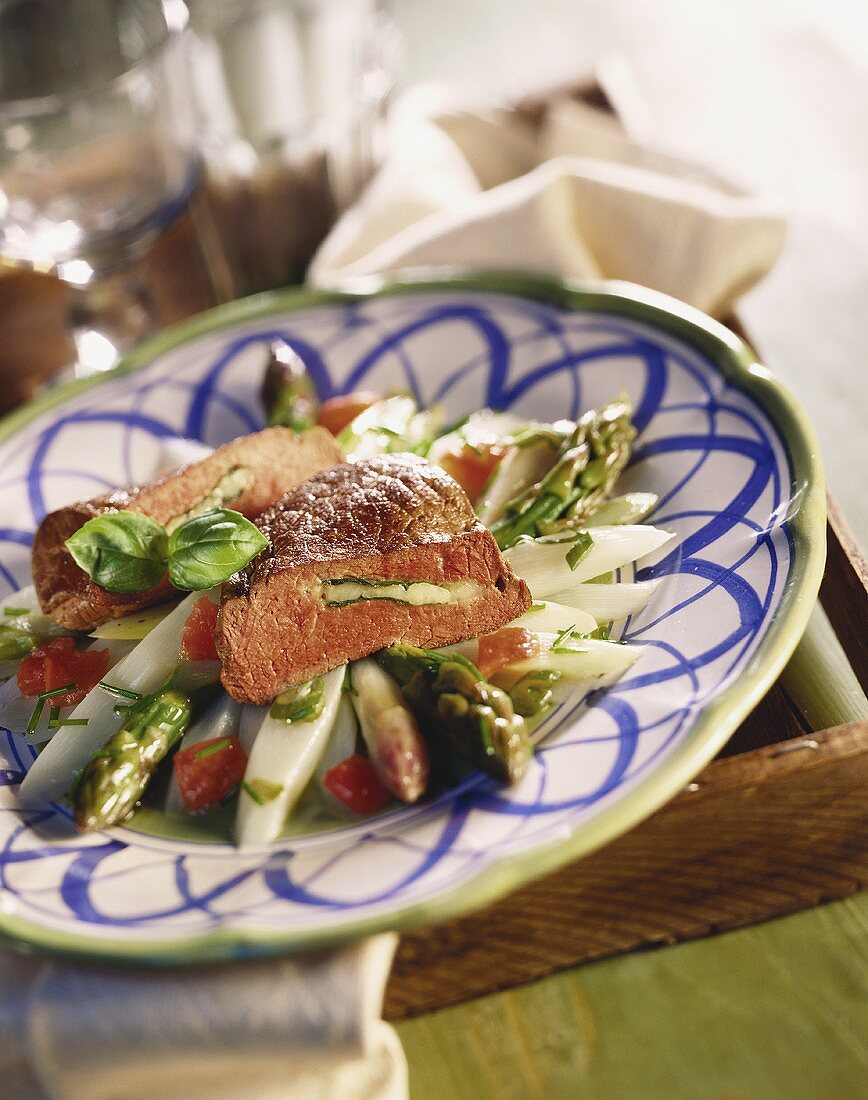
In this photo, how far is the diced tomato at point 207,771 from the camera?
284cm

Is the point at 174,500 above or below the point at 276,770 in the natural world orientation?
above

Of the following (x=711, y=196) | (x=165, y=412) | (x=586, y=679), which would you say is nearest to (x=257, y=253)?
(x=165, y=412)

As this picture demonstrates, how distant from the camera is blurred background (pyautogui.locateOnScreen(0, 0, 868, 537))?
4914 millimetres

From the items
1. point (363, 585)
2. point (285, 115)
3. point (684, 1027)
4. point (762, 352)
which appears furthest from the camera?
point (285, 115)

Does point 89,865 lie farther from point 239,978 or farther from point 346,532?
point 346,532

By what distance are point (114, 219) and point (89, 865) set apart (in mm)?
3492

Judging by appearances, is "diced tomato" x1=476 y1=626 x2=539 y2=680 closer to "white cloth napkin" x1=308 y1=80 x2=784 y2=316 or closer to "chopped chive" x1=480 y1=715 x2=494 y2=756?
"chopped chive" x1=480 y1=715 x2=494 y2=756

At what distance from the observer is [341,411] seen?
13.2 ft

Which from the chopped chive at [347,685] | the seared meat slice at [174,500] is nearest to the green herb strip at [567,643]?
the chopped chive at [347,685]

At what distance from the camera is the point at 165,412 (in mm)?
4223

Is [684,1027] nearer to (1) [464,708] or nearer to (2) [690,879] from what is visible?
(2) [690,879]

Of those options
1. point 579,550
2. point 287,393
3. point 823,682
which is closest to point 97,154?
point 287,393

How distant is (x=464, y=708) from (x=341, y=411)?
5.45ft

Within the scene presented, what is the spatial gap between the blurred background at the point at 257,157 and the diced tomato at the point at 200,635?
226 cm
